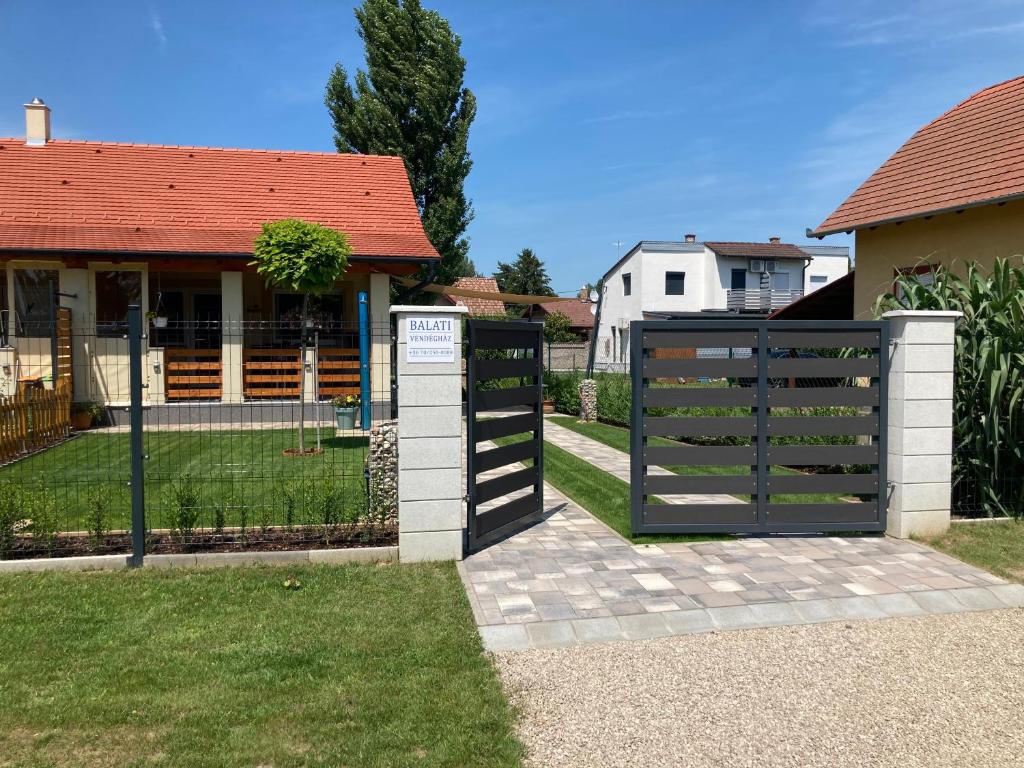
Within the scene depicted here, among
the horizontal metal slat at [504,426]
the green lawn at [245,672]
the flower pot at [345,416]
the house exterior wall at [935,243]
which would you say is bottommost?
the green lawn at [245,672]

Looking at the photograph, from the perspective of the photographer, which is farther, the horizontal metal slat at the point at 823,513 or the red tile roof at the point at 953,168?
the red tile roof at the point at 953,168

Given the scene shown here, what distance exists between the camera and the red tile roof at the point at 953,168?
11523mm

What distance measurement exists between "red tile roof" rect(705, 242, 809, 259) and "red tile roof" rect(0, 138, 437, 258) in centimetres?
3059

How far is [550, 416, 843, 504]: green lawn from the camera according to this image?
834 centimetres

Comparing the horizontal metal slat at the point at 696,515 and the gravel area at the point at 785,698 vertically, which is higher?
the horizontal metal slat at the point at 696,515

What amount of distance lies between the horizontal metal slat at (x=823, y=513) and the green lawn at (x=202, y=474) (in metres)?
4.00

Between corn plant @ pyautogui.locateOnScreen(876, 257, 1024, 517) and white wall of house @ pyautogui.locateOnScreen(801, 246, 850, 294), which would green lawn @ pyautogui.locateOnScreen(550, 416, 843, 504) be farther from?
white wall of house @ pyautogui.locateOnScreen(801, 246, 850, 294)

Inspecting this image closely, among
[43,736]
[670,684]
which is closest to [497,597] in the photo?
[670,684]

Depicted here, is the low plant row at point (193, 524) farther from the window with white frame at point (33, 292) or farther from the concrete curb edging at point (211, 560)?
the window with white frame at point (33, 292)

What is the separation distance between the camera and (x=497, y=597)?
17.4ft

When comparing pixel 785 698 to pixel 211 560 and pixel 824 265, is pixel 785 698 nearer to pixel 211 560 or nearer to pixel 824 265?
pixel 211 560

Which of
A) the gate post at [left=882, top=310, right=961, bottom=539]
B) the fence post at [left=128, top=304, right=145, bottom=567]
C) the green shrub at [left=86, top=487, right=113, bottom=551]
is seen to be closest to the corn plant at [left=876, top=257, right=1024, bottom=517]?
the gate post at [left=882, top=310, right=961, bottom=539]

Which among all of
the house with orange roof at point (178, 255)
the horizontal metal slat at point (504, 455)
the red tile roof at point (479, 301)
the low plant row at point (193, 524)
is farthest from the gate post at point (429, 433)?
the red tile roof at point (479, 301)

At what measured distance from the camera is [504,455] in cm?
697
